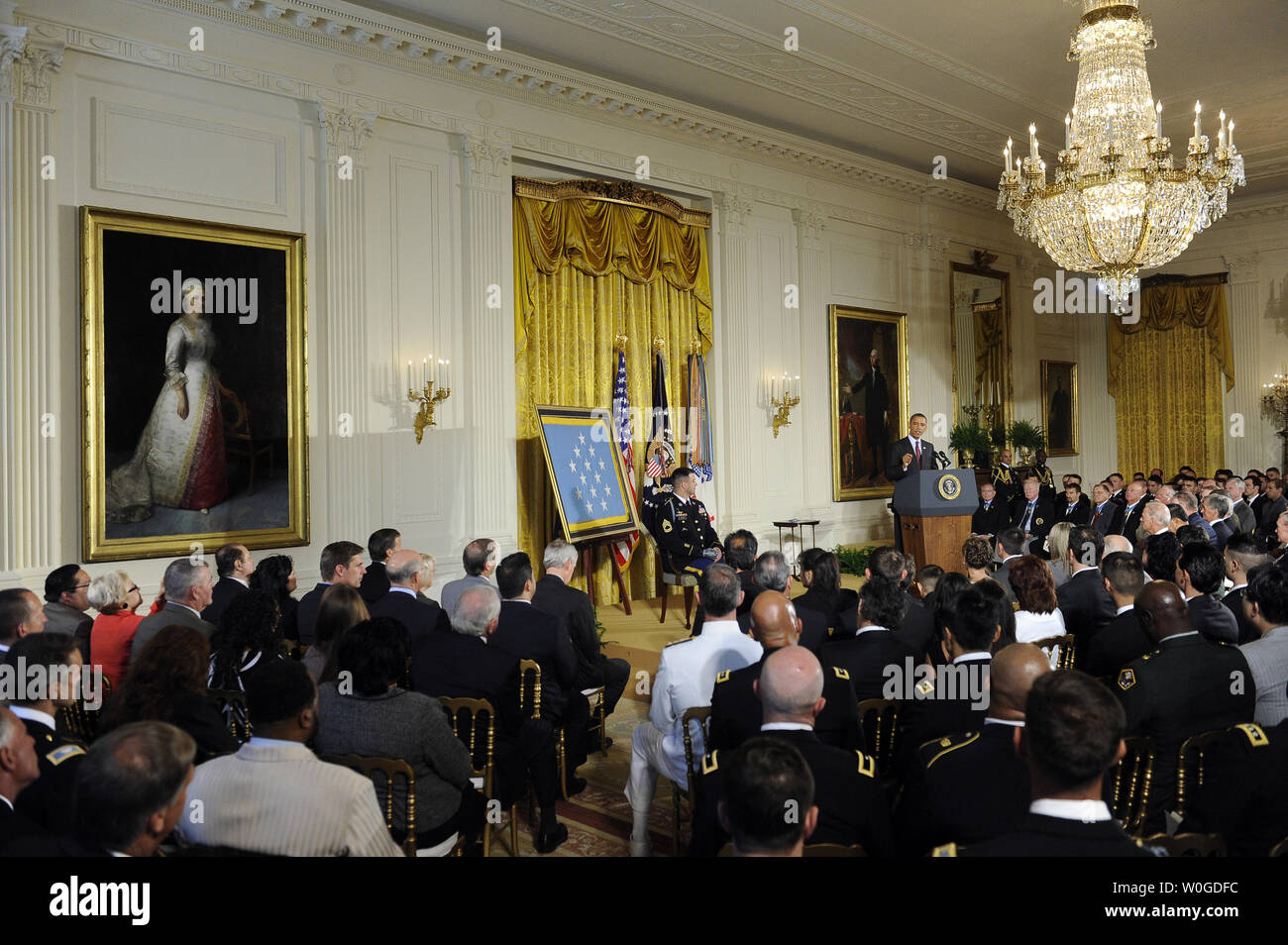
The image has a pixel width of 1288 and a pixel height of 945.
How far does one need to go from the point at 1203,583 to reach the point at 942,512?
18.7 feet

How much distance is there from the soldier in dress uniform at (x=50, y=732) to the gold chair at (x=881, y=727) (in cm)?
252

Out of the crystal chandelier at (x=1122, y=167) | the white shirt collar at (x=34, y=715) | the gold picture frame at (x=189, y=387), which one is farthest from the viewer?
the crystal chandelier at (x=1122, y=167)

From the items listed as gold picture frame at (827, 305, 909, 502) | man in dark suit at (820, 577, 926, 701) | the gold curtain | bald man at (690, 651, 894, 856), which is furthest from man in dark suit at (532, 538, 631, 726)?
the gold curtain

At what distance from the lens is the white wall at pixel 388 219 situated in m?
6.60

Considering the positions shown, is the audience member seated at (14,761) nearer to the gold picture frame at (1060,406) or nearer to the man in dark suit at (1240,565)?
the man in dark suit at (1240,565)

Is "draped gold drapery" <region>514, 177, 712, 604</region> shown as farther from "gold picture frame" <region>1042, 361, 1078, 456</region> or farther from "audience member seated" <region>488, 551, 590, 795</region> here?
"gold picture frame" <region>1042, 361, 1078, 456</region>

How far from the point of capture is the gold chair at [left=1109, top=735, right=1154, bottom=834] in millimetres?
3098

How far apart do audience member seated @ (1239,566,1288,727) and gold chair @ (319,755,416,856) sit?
117 inches

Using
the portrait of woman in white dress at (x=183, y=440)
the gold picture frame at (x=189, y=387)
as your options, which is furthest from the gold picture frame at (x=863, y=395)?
the portrait of woman in white dress at (x=183, y=440)

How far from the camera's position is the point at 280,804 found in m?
2.38

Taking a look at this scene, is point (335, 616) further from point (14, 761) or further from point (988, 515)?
point (988, 515)

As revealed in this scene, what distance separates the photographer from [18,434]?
21.1 ft

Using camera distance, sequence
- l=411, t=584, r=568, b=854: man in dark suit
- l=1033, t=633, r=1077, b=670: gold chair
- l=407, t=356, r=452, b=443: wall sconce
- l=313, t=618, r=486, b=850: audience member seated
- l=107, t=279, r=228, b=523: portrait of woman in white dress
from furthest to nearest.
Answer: l=407, t=356, r=452, b=443: wall sconce < l=107, t=279, r=228, b=523: portrait of woman in white dress < l=1033, t=633, r=1077, b=670: gold chair < l=411, t=584, r=568, b=854: man in dark suit < l=313, t=618, r=486, b=850: audience member seated

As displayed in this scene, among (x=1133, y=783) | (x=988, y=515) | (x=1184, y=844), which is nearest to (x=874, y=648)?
(x=1133, y=783)
